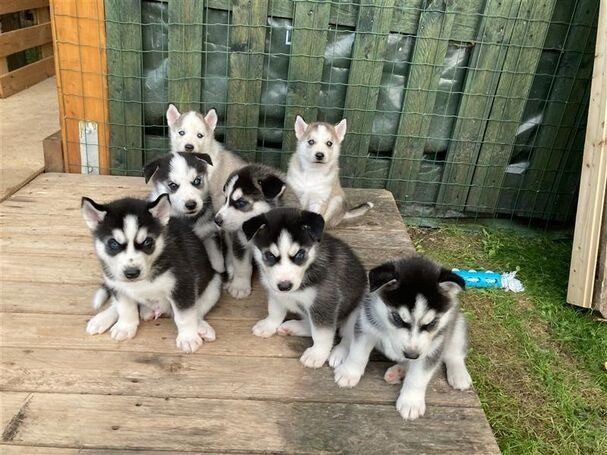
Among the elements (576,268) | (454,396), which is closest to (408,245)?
(576,268)

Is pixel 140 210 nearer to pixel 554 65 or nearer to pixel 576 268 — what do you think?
pixel 576 268

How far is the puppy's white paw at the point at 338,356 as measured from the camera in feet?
11.7

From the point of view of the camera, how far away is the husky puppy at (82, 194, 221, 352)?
3271 mm

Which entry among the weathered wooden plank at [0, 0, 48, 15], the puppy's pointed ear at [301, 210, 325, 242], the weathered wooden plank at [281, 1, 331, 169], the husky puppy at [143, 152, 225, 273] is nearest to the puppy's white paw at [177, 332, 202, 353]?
the husky puppy at [143, 152, 225, 273]

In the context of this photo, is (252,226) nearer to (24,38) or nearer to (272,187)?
Result: (272,187)

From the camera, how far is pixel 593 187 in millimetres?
5027

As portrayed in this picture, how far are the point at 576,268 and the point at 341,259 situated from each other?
A: 9.74ft

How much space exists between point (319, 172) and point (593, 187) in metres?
2.72

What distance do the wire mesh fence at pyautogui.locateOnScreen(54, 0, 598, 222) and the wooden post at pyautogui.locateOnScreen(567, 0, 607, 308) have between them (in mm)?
987

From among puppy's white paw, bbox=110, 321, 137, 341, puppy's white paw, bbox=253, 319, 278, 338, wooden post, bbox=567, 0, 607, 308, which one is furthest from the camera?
wooden post, bbox=567, 0, 607, 308

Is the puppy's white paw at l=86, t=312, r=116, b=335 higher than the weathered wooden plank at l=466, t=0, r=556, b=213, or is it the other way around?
the weathered wooden plank at l=466, t=0, r=556, b=213

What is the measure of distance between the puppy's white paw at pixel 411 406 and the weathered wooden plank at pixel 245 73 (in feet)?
13.1

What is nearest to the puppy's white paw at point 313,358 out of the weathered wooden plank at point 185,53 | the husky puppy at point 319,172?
the husky puppy at point 319,172

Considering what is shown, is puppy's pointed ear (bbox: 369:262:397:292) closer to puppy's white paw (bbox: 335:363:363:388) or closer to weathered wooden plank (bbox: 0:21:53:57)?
puppy's white paw (bbox: 335:363:363:388)
